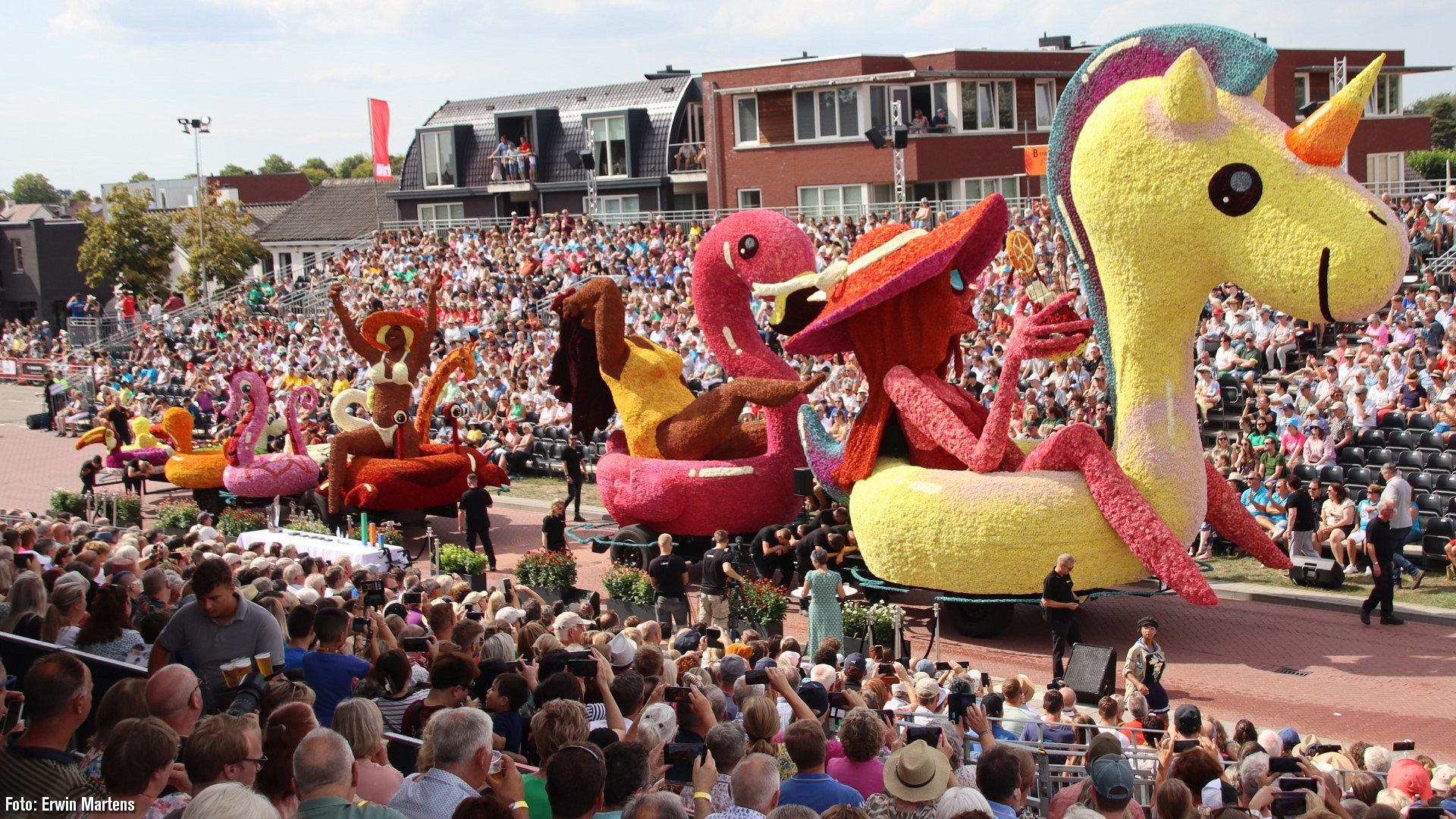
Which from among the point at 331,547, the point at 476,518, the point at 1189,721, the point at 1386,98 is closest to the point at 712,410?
the point at 476,518

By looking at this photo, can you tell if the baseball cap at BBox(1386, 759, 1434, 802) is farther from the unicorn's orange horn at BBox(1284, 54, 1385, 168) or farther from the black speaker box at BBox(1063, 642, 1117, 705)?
the unicorn's orange horn at BBox(1284, 54, 1385, 168)

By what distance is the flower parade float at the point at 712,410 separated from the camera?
1584 centimetres

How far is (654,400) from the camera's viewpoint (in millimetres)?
16578

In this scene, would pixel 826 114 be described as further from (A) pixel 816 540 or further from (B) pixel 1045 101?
(A) pixel 816 540

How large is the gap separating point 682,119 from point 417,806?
120 feet

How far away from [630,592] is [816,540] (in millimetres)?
2017

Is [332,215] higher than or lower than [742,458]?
higher

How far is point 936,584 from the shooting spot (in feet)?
43.5

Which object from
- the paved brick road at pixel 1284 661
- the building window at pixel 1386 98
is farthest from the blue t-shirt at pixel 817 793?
the building window at pixel 1386 98

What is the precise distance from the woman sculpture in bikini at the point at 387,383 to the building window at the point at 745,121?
17.1m

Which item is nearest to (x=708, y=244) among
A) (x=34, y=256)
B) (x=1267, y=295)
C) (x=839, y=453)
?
(x=839, y=453)

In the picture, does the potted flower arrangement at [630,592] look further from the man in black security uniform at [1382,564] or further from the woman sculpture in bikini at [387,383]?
the man in black security uniform at [1382,564]

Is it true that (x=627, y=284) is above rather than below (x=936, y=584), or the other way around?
above

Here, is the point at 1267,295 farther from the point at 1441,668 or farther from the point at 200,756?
the point at 200,756
